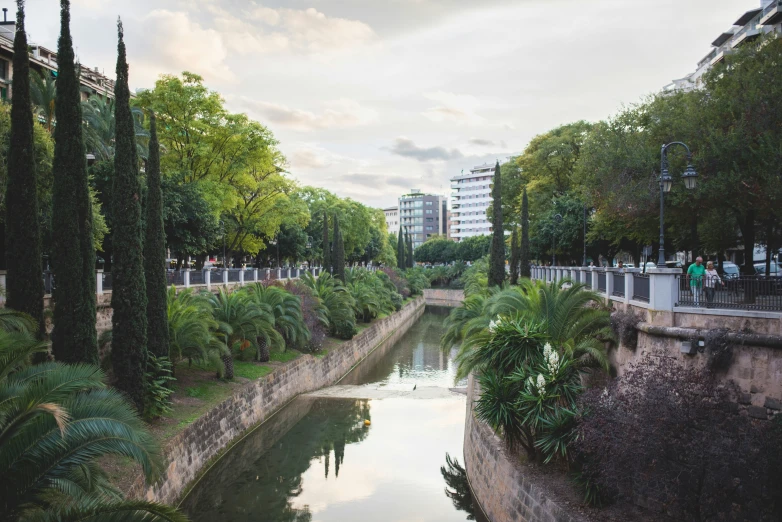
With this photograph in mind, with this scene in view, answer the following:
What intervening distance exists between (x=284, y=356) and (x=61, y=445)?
19.2m

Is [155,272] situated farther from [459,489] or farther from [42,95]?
[42,95]

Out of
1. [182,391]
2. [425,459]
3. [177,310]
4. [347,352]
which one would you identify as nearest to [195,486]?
[182,391]

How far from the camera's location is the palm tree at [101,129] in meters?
28.9

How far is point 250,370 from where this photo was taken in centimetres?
2328

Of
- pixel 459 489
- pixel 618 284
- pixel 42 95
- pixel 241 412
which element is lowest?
pixel 459 489

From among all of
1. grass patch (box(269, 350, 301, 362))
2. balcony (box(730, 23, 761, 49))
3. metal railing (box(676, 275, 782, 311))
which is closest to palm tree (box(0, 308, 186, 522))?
metal railing (box(676, 275, 782, 311))

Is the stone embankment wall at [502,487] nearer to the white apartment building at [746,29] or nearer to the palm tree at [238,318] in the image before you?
the palm tree at [238,318]

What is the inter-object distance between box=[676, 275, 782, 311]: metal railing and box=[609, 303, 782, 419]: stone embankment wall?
9.3 inches

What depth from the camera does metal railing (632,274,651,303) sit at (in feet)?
42.4

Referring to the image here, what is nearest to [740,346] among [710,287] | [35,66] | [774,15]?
[710,287]

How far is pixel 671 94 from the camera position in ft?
84.5

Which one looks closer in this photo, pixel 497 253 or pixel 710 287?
pixel 710 287

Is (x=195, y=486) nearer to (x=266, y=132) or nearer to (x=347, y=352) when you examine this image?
(x=347, y=352)

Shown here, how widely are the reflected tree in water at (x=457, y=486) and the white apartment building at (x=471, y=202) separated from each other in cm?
12538
